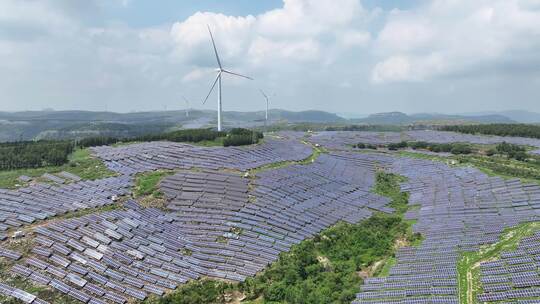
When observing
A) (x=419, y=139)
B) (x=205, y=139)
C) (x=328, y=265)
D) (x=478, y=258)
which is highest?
(x=205, y=139)

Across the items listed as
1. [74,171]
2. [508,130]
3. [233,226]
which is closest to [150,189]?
[233,226]

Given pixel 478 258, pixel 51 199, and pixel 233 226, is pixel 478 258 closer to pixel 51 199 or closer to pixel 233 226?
pixel 233 226

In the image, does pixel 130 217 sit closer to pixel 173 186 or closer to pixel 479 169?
pixel 173 186

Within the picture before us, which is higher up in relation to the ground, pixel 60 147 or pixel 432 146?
pixel 60 147

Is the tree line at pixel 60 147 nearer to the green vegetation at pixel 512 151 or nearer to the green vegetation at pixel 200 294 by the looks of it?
the green vegetation at pixel 200 294

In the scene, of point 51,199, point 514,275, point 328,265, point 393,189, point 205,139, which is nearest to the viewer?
point 514,275

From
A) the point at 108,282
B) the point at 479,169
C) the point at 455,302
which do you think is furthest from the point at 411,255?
the point at 479,169
